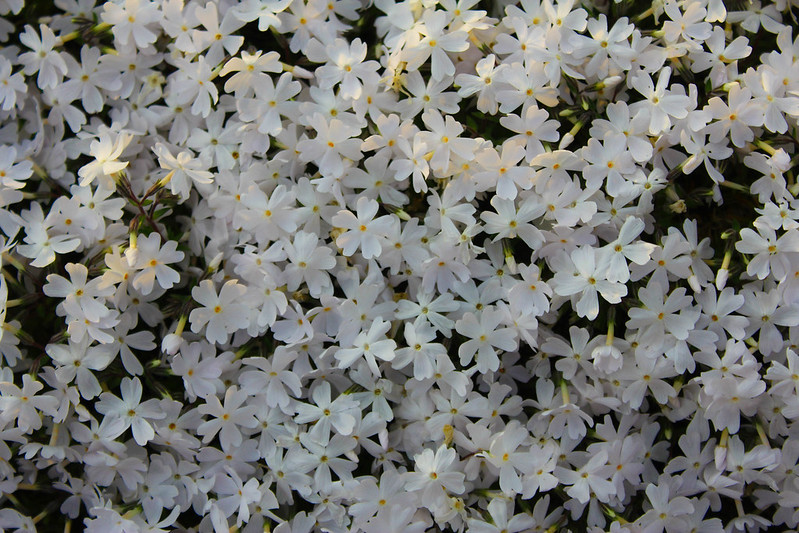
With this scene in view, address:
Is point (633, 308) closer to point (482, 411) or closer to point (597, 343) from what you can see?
point (597, 343)

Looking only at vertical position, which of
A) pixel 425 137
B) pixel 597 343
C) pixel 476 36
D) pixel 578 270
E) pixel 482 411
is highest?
pixel 476 36

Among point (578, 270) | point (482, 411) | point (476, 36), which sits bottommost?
point (482, 411)

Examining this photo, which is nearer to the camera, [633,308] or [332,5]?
[633,308]

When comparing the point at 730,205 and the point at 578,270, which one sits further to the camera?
the point at 730,205

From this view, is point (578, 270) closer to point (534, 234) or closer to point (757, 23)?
point (534, 234)

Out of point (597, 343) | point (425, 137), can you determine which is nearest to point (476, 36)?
point (425, 137)

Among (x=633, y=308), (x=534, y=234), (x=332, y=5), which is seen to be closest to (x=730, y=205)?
(x=633, y=308)

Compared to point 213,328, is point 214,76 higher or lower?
higher
